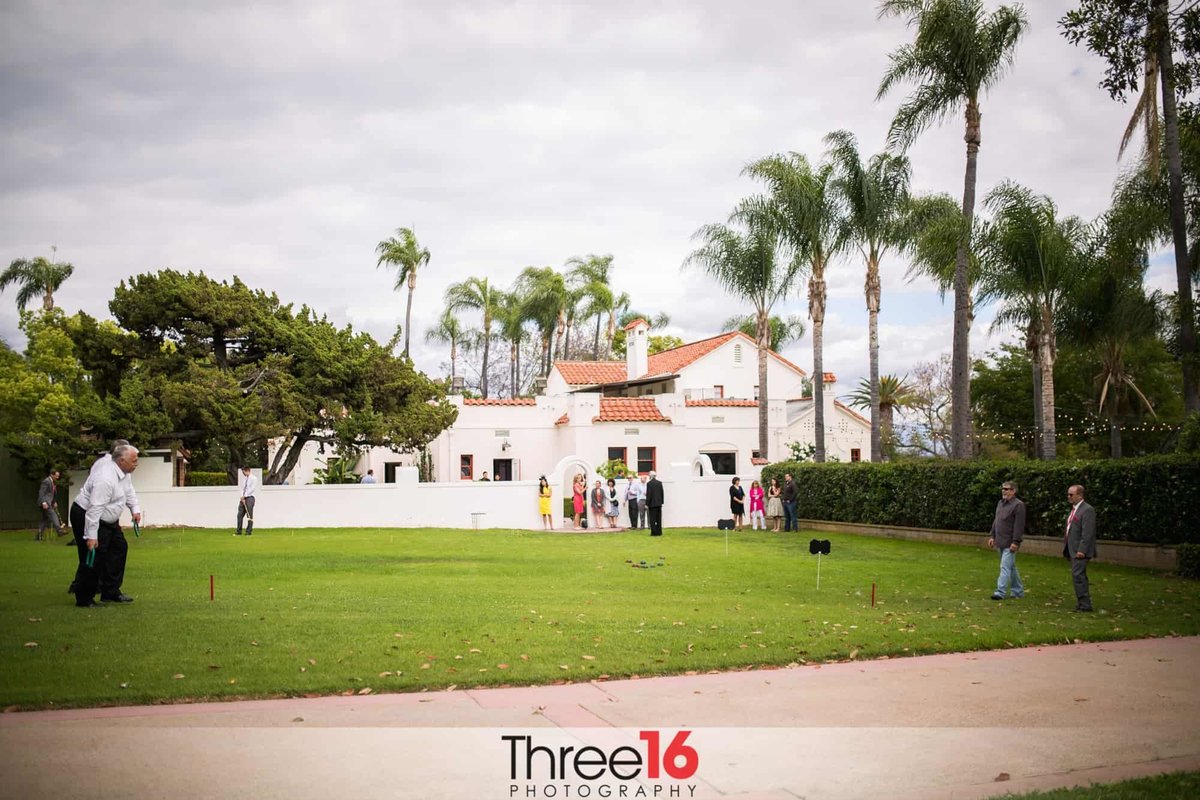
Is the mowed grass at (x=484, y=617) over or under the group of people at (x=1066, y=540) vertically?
under

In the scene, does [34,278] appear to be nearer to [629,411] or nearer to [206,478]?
[206,478]

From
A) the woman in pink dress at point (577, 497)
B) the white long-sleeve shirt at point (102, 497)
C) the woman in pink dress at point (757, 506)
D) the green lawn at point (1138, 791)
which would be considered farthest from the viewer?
the woman in pink dress at point (577, 497)

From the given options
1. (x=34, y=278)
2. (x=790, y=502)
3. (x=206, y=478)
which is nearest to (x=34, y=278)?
(x=34, y=278)

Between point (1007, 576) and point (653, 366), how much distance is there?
133 ft

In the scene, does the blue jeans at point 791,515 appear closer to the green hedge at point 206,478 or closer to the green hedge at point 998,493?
the green hedge at point 998,493

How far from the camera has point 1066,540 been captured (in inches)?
520

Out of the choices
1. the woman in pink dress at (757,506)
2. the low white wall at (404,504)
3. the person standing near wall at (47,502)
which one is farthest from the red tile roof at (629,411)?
the person standing near wall at (47,502)

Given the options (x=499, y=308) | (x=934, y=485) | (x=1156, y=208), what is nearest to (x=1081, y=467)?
(x=934, y=485)

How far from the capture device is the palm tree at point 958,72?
1040 inches

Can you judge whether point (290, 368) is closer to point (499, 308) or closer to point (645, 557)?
point (645, 557)

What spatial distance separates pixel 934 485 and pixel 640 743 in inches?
830

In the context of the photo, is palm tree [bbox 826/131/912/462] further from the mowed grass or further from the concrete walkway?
the concrete walkway

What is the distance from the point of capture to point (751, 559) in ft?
66.6

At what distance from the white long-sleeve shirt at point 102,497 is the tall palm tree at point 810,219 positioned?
25.3 m
